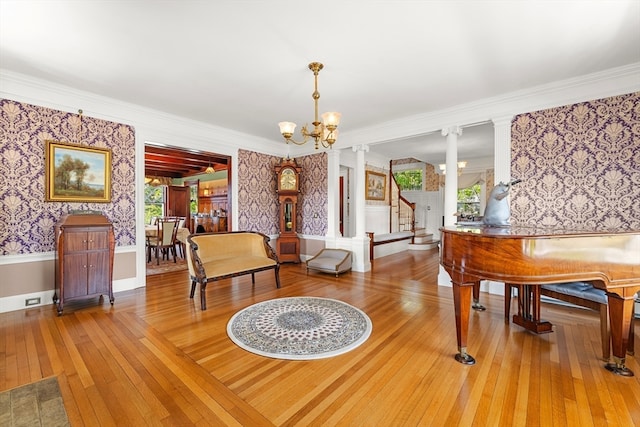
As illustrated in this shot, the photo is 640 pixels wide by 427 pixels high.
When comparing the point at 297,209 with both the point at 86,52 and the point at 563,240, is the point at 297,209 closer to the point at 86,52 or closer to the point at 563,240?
the point at 86,52

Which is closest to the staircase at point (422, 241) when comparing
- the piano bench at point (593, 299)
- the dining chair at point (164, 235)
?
the piano bench at point (593, 299)

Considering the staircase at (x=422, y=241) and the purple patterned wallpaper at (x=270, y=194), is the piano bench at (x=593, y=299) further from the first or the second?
the staircase at (x=422, y=241)

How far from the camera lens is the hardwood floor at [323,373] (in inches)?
63.2

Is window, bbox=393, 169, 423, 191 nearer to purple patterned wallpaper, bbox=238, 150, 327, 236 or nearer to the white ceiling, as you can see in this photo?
purple patterned wallpaper, bbox=238, 150, 327, 236

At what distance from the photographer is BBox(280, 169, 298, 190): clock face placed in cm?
616

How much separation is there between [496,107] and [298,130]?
3345 millimetres

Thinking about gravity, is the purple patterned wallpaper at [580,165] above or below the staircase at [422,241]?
above

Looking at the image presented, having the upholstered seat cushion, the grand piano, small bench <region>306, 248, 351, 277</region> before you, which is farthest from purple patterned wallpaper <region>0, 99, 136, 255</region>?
the upholstered seat cushion

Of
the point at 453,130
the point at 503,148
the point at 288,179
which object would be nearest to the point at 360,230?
the point at 288,179

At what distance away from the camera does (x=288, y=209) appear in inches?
245

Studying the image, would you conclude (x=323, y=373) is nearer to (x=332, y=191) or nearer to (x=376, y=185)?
(x=332, y=191)

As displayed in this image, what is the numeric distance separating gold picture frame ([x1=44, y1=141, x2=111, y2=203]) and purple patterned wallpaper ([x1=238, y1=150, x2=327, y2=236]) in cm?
225

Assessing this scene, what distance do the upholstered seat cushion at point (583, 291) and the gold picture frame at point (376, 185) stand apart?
5.30 m

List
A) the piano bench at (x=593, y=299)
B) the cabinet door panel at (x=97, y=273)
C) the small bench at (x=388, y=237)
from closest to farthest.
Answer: the piano bench at (x=593, y=299) → the cabinet door panel at (x=97, y=273) → the small bench at (x=388, y=237)
